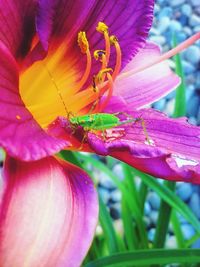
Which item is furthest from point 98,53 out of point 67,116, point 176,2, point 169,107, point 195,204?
point 176,2

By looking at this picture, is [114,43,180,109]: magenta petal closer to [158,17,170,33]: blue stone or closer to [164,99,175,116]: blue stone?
[164,99,175,116]: blue stone

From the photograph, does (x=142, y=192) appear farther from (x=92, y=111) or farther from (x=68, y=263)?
(x=68, y=263)

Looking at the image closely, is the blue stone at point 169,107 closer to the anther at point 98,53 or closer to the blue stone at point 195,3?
the blue stone at point 195,3

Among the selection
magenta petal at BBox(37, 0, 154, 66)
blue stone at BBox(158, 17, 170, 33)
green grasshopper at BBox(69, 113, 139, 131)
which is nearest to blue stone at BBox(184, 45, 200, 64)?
blue stone at BBox(158, 17, 170, 33)

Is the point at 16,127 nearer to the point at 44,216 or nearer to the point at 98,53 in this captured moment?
the point at 44,216

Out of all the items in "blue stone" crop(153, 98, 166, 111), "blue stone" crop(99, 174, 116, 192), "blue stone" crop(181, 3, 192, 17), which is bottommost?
"blue stone" crop(99, 174, 116, 192)

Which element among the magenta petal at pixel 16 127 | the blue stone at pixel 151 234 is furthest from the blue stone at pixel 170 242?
the magenta petal at pixel 16 127
